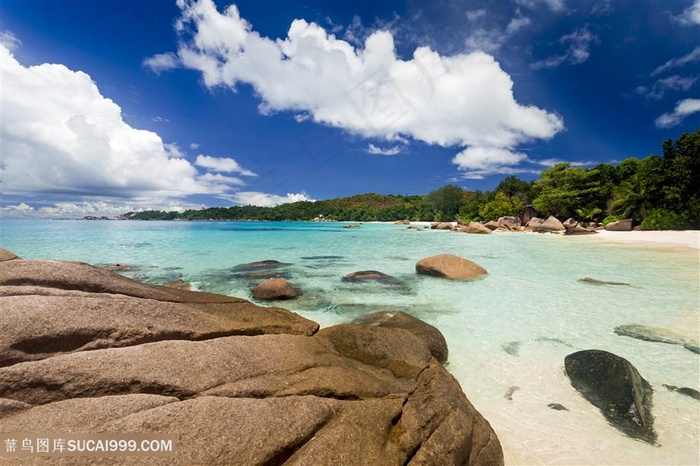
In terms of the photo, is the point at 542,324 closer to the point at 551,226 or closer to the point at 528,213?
the point at 551,226

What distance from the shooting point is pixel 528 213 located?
61594 millimetres

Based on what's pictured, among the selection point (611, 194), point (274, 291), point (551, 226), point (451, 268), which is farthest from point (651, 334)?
point (611, 194)

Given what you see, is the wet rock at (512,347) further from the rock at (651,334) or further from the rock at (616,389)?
the rock at (651,334)

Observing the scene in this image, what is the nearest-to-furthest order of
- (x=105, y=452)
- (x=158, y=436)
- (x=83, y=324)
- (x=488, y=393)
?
1. (x=105, y=452)
2. (x=158, y=436)
3. (x=83, y=324)
4. (x=488, y=393)

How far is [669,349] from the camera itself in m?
6.27

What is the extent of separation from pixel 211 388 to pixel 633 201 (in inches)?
2113

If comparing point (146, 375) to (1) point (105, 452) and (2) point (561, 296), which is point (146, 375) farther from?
(2) point (561, 296)

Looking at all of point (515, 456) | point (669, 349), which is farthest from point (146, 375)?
point (669, 349)

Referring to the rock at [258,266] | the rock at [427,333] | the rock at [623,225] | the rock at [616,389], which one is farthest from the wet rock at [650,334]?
the rock at [623,225]

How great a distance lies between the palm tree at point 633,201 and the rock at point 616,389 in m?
45.6

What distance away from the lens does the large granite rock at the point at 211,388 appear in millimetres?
2426

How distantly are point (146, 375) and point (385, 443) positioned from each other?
241 cm

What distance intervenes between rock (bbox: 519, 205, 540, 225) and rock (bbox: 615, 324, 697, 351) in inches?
2414

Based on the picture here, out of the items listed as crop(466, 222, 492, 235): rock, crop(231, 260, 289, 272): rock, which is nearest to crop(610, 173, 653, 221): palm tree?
crop(466, 222, 492, 235): rock
